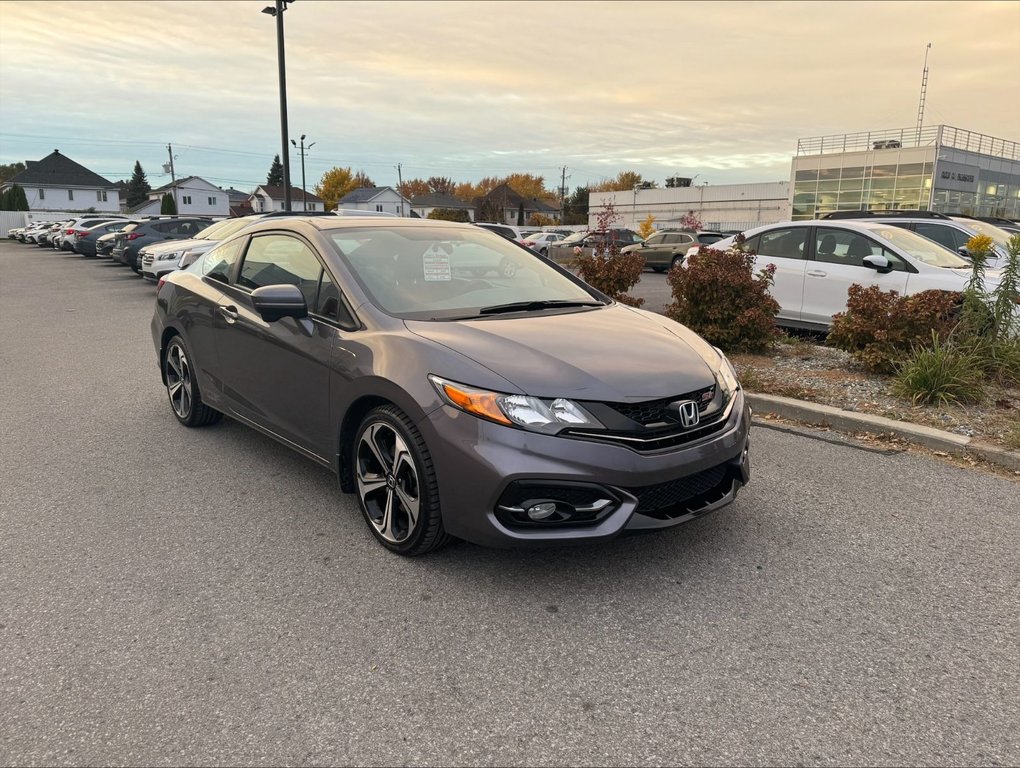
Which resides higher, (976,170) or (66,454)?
(976,170)

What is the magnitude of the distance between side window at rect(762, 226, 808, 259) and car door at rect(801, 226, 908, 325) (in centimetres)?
17

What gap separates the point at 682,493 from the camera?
3.27 metres

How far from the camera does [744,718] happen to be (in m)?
2.46

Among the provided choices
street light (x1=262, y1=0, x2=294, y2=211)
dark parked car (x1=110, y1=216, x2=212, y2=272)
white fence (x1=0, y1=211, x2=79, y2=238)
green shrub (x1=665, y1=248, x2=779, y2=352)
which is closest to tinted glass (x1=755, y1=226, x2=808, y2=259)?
green shrub (x1=665, y1=248, x2=779, y2=352)

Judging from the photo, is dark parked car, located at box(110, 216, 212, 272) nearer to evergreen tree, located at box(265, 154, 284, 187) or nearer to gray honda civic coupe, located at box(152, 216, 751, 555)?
gray honda civic coupe, located at box(152, 216, 751, 555)

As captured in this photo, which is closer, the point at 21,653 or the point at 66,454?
the point at 21,653

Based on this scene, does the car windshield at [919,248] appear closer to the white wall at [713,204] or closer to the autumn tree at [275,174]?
the white wall at [713,204]

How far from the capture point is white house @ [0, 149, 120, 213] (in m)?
84.0

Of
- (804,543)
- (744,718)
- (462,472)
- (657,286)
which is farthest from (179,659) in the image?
(657,286)

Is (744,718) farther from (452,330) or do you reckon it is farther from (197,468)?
(197,468)

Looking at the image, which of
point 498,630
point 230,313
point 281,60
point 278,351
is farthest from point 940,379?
point 281,60

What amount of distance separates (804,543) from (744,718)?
1.55m

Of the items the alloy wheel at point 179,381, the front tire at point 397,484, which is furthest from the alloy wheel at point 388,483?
the alloy wheel at point 179,381

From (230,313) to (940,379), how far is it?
545 centimetres
